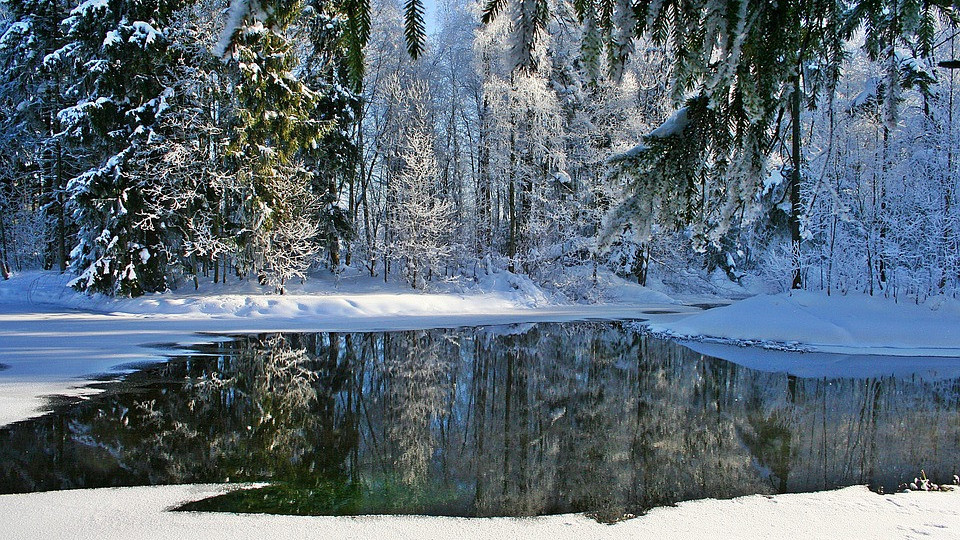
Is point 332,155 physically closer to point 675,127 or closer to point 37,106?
point 37,106

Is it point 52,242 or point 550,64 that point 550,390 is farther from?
point 52,242

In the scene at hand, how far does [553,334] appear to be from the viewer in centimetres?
1491

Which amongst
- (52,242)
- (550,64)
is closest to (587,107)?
(550,64)

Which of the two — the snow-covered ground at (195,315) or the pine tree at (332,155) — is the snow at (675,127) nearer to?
the snow-covered ground at (195,315)

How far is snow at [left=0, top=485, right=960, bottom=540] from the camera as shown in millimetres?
3869

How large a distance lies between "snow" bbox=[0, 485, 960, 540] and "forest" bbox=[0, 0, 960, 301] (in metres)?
2.13

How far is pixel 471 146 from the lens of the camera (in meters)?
29.6

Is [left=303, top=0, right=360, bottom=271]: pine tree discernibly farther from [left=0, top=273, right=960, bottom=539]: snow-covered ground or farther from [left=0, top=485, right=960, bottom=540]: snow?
[left=0, top=485, right=960, bottom=540]: snow

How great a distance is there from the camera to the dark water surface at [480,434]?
4.78 metres

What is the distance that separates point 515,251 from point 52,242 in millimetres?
20933

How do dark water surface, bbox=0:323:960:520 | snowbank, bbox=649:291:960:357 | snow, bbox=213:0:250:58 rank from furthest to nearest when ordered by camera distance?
snowbank, bbox=649:291:960:357
dark water surface, bbox=0:323:960:520
snow, bbox=213:0:250:58

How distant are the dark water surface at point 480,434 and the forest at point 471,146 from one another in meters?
2.35

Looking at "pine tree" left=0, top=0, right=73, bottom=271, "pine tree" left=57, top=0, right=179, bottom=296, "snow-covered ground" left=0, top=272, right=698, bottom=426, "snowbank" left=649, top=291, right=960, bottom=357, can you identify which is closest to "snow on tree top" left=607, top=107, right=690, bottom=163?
"snow-covered ground" left=0, top=272, right=698, bottom=426

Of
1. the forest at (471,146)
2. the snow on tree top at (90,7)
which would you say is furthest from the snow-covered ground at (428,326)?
the snow on tree top at (90,7)
